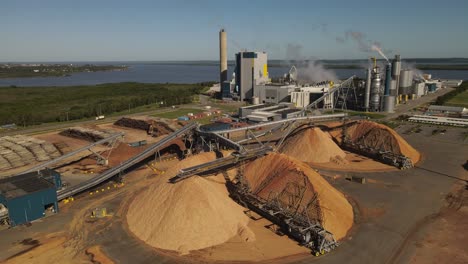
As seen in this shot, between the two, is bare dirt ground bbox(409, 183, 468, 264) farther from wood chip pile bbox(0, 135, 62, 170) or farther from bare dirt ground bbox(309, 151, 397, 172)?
wood chip pile bbox(0, 135, 62, 170)

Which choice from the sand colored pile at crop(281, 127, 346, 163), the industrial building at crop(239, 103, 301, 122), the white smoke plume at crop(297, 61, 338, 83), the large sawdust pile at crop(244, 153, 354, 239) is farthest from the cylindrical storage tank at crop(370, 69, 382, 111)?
the large sawdust pile at crop(244, 153, 354, 239)

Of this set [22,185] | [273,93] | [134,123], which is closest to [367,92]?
[273,93]

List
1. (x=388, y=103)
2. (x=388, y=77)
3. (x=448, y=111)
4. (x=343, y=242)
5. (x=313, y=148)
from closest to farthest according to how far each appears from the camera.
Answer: (x=343, y=242) < (x=313, y=148) < (x=448, y=111) < (x=388, y=103) < (x=388, y=77)

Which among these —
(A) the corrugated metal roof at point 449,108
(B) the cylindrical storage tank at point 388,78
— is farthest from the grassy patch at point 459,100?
(B) the cylindrical storage tank at point 388,78

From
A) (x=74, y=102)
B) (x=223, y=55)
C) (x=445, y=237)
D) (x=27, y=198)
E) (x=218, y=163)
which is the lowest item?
(x=445, y=237)

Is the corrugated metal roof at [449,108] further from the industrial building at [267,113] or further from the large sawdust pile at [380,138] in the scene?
the large sawdust pile at [380,138]

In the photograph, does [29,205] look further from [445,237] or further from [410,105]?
[410,105]
